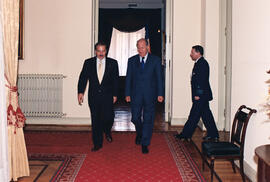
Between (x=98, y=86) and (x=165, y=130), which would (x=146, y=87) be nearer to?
(x=98, y=86)

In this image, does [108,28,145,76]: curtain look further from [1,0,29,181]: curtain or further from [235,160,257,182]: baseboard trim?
[1,0,29,181]: curtain

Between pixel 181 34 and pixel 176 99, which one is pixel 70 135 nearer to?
pixel 176 99

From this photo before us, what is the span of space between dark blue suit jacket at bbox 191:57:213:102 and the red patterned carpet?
89 cm

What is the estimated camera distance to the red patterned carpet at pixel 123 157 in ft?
13.2

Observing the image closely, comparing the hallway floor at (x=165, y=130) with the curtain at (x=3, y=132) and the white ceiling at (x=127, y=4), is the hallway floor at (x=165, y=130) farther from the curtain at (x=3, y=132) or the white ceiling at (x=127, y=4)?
the white ceiling at (x=127, y=4)

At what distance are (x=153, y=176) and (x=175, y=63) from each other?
3.87m

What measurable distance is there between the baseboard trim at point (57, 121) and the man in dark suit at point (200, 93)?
260 cm

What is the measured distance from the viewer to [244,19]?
4.31 meters

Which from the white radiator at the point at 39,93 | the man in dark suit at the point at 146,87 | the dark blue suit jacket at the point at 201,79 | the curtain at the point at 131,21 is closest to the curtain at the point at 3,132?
the man in dark suit at the point at 146,87

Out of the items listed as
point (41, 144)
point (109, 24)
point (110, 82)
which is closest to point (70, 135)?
point (41, 144)

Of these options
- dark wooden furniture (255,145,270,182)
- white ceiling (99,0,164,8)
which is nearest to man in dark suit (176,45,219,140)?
dark wooden furniture (255,145,270,182)

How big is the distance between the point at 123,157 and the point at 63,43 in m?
3.55

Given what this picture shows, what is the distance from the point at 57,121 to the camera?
7531 mm

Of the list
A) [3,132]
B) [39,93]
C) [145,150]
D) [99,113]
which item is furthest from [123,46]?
[3,132]
